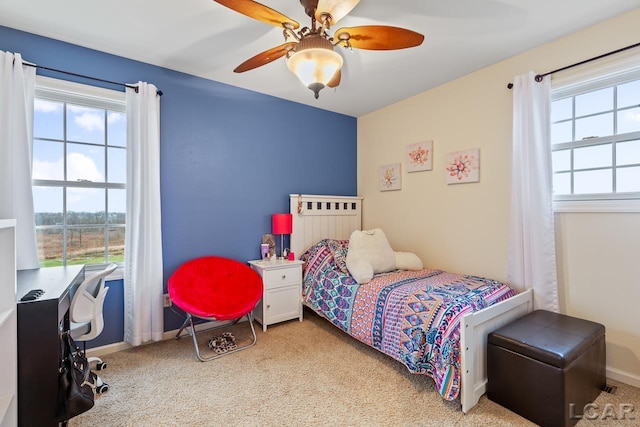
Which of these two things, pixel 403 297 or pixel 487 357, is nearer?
pixel 487 357

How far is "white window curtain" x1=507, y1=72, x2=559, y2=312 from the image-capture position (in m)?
2.24

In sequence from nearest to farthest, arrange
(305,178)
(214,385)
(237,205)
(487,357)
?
1. (487,357)
2. (214,385)
3. (237,205)
4. (305,178)

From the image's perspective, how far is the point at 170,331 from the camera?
275 centimetres

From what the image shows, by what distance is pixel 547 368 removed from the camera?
1.57m

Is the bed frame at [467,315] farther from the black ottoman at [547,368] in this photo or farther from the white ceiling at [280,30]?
the white ceiling at [280,30]

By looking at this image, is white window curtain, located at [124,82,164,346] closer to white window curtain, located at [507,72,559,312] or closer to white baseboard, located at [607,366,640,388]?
white window curtain, located at [507,72,559,312]

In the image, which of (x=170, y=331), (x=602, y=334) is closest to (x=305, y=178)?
(x=170, y=331)

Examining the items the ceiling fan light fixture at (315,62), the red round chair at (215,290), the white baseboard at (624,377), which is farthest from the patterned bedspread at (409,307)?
the ceiling fan light fixture at (315,62)

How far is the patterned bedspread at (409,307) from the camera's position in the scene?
1.80 m

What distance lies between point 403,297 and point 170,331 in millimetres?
2159

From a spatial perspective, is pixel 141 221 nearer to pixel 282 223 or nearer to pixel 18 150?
pixel 18 150

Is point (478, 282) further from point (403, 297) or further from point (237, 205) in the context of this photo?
point (237, 205)

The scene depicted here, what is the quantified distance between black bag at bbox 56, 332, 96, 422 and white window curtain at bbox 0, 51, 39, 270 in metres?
1.01

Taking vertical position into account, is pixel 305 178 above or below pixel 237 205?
above
